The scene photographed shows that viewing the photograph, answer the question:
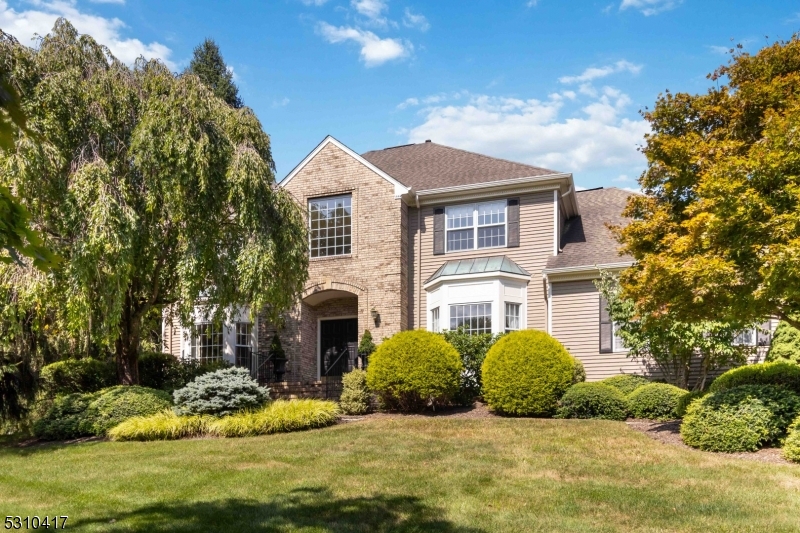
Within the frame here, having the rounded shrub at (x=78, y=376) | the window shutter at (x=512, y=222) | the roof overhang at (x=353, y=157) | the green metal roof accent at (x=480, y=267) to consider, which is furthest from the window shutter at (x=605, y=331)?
the rounded shrub at (x=78, y=376)

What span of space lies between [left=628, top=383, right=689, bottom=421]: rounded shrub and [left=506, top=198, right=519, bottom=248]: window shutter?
609 cm

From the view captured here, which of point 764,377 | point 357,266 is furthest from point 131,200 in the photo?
point 764,377

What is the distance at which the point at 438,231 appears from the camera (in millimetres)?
19953

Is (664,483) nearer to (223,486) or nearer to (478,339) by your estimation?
(223,486)

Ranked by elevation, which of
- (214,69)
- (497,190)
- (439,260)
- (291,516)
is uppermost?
(214,69)

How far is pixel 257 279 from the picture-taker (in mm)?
14500

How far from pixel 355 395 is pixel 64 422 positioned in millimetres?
5721

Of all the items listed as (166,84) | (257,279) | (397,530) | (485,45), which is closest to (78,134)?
(166,84)

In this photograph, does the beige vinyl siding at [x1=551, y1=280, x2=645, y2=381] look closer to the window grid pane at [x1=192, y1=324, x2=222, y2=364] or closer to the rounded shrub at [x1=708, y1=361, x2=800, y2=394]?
the rounded shrub at [x1=708, y1=361, x2=800, y2=394]

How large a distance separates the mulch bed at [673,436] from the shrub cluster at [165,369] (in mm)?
9923

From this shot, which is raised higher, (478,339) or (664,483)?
(478,339)

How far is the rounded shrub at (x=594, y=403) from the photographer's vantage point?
1413 centimetres

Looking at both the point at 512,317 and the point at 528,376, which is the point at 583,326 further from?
the point at 528,376

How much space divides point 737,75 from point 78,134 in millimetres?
11870
